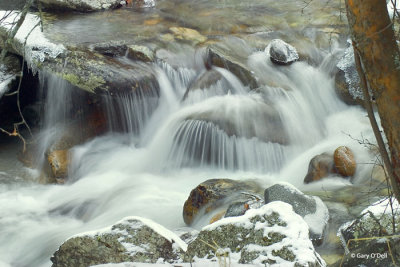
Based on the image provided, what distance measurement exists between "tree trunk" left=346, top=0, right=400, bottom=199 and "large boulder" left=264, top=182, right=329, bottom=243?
2773 millimetres

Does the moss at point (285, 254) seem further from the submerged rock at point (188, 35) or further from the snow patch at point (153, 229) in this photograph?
the submerged rock at point (188, 35)

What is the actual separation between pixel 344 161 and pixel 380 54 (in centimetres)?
434

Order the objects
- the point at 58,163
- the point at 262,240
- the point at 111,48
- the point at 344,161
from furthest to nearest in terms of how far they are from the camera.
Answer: the point at 111,48, the point at 58,163, the point at 344,161, the point at 262,240

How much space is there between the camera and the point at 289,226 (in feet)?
8.52

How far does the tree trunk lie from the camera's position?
6.86 ft

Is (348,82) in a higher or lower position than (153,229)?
higher

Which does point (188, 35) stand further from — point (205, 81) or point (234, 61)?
point (205, 81)

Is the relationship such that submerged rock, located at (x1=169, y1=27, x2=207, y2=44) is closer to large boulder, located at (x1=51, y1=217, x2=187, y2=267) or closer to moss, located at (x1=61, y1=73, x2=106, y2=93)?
moss, located at (x1=61, y1=73, x2=106, y2=93)

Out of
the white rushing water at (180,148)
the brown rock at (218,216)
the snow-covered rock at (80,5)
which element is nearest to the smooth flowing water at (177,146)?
the white rushing water at (180,148)

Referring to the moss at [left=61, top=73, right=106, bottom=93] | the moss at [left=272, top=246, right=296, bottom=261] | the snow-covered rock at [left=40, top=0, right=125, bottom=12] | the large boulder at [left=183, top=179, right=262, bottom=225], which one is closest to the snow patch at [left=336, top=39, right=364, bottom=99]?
the large boulder at [left=183, top=179, right=262, bottom=225]

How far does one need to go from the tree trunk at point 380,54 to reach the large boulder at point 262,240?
69 cm

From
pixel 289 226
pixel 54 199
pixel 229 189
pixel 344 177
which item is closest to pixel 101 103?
pixel 54 199

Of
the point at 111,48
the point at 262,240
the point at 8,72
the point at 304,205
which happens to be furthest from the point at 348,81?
the point at 262,240

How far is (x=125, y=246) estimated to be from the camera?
3.04m
